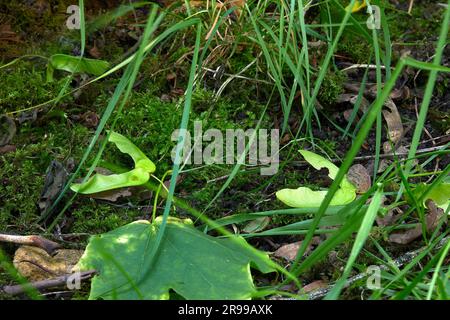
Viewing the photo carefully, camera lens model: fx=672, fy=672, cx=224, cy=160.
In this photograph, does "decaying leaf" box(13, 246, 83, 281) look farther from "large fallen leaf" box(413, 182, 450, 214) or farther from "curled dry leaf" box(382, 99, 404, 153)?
"curled dry leaf" box(382, 99, 404, 153)

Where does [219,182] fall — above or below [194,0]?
below

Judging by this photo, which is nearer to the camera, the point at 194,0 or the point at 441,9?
the point at 194,0

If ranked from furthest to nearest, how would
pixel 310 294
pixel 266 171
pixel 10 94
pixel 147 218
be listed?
pixel 10 94 < pixel 266 171 < pixel 147 218 < pixel 310 294

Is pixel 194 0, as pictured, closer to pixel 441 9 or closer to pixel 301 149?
pixel 301 149

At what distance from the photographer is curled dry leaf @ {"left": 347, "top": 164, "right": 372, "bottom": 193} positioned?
5.18 ft

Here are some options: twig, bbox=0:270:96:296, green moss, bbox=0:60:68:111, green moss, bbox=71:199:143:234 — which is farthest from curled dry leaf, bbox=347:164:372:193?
green moss, bbox=0:60:68:111

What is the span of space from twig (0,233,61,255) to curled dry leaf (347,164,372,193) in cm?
70

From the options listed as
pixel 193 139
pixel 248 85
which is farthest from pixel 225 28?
pixel 193 139

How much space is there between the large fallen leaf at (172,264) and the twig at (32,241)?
0.44 feet

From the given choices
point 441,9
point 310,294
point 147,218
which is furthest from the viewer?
point 441,9

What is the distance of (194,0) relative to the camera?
2.01 m

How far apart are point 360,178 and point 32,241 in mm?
762

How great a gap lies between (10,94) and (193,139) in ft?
1.68

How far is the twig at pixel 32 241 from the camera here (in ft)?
4.52
